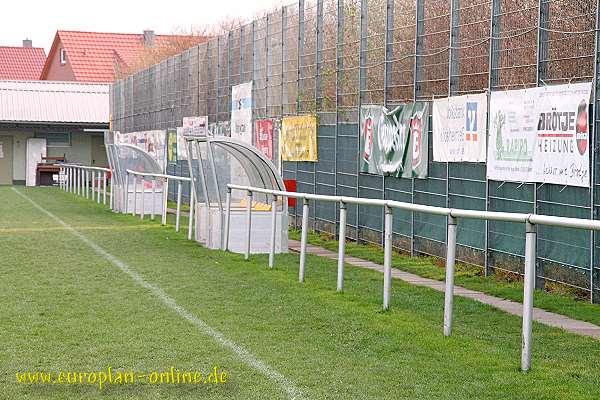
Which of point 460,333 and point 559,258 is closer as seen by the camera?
point 460,333

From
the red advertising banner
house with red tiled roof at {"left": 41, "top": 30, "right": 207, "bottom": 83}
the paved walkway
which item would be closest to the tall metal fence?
the red advertising banner

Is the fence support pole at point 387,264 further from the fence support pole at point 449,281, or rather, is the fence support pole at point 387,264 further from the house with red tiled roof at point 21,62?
the house with red tiled roof at point 21,62

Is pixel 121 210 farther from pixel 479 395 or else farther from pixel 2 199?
pixel 479 395

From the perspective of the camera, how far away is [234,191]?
19.0 m

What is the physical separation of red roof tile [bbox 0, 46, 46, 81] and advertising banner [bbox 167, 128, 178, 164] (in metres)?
53.4

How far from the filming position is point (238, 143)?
1902 cm

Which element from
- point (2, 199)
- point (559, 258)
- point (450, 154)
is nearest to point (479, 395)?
point (559, 258)

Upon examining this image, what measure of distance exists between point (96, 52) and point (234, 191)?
56.7 m

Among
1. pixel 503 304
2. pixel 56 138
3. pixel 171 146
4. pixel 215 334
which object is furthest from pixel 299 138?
pixel 56 138

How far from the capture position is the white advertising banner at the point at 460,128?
1585 cm

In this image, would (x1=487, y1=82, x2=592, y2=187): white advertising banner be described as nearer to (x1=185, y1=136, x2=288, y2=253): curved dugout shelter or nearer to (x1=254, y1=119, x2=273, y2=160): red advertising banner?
(x1=185, y1=136, x2=288, y2=253): curved dugout shelter

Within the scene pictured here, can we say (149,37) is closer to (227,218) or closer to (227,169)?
(227,169)

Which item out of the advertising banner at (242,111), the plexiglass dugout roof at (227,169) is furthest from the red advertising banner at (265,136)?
the plexiglass dugout roof at (227,169)

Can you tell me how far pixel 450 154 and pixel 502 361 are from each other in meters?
8.52
